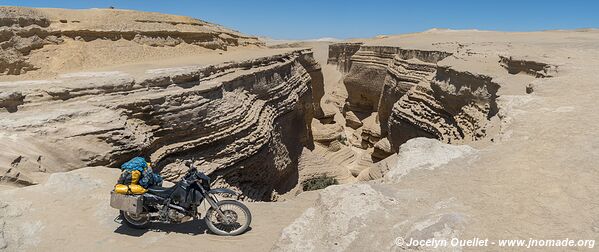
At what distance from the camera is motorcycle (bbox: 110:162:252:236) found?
16.2ft

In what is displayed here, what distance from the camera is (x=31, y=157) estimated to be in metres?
6.21

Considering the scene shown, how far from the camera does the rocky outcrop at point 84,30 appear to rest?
1123cm

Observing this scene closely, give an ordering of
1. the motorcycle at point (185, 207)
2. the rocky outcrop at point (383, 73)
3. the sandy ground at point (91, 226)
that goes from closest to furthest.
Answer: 1. the sandy ground at point (91, 226)
2. the motorcycle at point (185, 207)
3. the rocky outcrop at point (383, 73)

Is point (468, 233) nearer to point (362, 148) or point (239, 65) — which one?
point (239, 65)

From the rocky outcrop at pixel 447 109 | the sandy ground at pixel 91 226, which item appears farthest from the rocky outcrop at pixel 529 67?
the sandy ground at pixel 91 226

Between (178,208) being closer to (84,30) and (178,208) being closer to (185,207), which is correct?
(185,207)

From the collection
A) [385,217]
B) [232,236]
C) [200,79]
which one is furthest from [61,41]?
[385,217]

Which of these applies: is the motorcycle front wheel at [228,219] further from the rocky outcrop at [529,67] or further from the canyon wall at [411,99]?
the rocky outcrop at [529,67]

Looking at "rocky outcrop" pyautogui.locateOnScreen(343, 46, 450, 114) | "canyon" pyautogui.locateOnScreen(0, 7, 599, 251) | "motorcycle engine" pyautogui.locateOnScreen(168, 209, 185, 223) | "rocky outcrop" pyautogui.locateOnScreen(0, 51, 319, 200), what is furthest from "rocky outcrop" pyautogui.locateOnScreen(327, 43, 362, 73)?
"motorcycle engine" pyautogui.locateOnScreen(168, 209, 185, 223)

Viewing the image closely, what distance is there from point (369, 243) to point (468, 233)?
0.90 meters

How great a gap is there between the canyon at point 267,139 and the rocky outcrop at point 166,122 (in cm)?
4

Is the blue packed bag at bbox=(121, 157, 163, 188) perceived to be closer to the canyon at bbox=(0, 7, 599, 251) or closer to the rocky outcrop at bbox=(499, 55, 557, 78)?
the canyon at bbox=(0, 7, 599, 251)

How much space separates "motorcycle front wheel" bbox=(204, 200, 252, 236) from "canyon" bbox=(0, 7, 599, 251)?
139mm

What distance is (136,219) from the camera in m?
4.97
